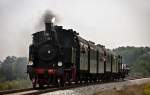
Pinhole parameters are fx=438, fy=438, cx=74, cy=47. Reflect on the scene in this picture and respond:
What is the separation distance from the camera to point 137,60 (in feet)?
423

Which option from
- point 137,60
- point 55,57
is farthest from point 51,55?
point 137,60

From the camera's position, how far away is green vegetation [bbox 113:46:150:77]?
105081 mm

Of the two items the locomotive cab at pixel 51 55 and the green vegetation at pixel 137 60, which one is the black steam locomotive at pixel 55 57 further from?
the green vegetation at pixel 137 60

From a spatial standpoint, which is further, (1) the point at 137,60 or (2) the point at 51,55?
(1) the point at 137,60

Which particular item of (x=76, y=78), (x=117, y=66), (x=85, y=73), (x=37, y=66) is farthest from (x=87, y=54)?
(x=117, y=66)

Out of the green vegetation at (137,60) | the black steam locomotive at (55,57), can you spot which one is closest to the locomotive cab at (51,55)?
the black steam locomotive at (55,57)

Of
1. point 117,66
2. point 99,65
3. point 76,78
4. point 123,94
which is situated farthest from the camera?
point 117,66

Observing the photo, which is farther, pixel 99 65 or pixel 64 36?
pixel 99 65

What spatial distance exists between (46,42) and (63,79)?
2.70 m

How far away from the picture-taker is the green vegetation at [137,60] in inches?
4137

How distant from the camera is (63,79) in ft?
88.3

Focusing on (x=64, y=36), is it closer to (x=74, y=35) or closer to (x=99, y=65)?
(x=74, y=35)

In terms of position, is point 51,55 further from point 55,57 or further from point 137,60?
point 137,60

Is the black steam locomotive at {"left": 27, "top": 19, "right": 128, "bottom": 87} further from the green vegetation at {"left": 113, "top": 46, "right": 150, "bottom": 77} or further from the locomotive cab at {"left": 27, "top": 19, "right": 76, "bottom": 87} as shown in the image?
the green vegetation at {"left": 113, "top": 46, "right": 150, "bottom": 77}
